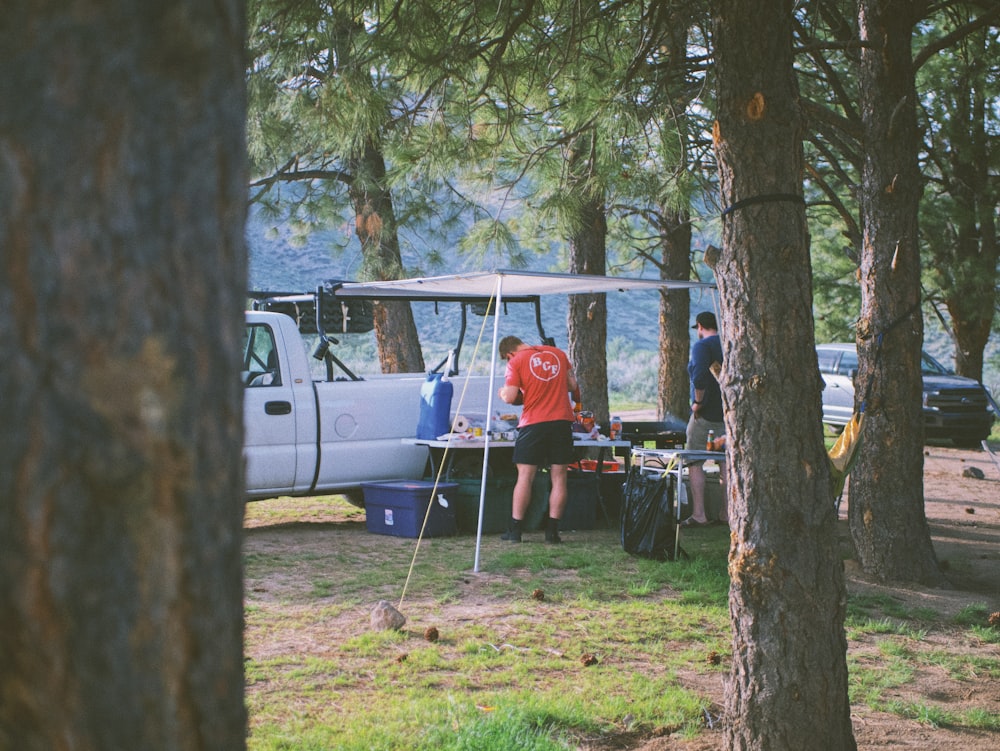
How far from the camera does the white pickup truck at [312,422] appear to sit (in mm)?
9602

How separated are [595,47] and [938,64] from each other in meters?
11.8

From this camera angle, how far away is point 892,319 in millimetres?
7414

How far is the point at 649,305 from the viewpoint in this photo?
4456 inches

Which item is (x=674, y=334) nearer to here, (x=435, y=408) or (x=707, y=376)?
(x=707, y=376)

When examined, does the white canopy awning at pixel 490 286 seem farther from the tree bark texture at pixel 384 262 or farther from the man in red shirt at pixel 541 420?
the tree bark texture at pixel 384 262

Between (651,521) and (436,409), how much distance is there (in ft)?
8.18

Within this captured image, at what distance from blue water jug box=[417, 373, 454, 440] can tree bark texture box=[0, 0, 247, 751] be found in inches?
335

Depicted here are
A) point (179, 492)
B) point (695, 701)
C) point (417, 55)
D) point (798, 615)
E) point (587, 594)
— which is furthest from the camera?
point (587, 594)

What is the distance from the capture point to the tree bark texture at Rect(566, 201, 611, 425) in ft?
46.4

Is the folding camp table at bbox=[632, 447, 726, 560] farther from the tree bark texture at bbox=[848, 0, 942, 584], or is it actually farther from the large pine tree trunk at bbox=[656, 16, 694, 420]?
the large pine tree trunk at bbox=[656, 16, 694, 420]

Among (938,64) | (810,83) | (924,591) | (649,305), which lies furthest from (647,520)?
(649,305)

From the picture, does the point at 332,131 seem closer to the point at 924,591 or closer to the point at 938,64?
the point at 924,591

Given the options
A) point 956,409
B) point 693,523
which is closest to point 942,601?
point 693,523

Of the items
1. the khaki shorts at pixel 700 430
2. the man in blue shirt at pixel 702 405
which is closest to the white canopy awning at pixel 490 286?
the man in blue shirt at pixel 702 405
